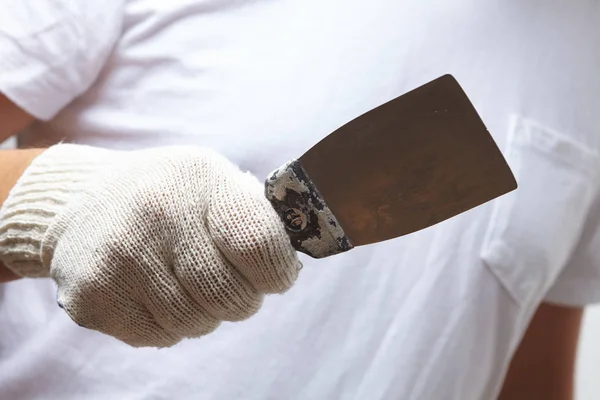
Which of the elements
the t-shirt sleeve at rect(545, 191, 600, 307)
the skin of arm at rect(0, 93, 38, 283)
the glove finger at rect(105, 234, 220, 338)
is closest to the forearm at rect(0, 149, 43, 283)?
the skin of arm at rect(0, 93, 38, 283)

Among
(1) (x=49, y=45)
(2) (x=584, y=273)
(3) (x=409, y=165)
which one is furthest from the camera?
(2) (x=584, y=273)

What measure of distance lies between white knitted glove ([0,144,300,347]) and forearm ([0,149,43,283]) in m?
0.06

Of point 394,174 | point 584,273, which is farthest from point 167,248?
point 584,273

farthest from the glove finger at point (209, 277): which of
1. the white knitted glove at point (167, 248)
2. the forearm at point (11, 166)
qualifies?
the forearm at point (11, 166)

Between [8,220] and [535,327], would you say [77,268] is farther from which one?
[535,327]

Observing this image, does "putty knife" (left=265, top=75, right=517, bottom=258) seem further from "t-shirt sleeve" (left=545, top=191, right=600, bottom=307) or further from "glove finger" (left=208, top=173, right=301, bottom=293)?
"t-shirt sleeve" (left=545, top=191, right=600, bottom=307)

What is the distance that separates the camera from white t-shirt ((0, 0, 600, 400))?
460 millimetres

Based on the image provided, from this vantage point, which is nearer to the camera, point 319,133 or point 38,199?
point 38,199

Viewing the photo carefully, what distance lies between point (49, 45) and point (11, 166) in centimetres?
10

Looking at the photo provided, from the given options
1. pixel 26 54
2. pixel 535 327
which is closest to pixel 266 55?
pixel 26 54

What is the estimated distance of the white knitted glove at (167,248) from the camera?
308 mm

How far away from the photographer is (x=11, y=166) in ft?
1.28

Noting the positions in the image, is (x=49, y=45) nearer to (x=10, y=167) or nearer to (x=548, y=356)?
(x=10, y=167)

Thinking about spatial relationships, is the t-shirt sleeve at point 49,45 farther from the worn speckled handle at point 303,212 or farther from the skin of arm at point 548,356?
the skin of arm at point 548,356
